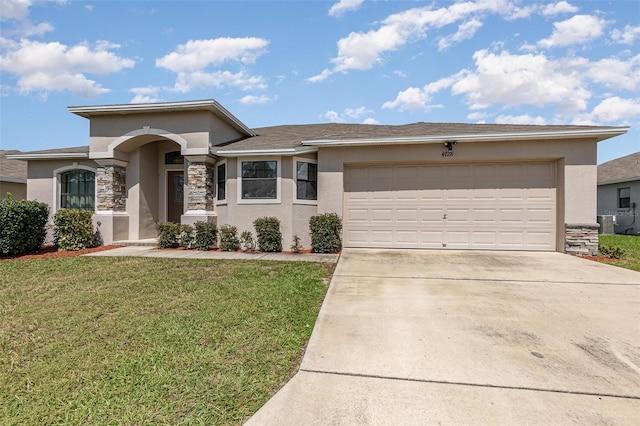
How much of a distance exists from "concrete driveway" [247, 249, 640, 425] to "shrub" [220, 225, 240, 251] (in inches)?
192

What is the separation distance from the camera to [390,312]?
409cm

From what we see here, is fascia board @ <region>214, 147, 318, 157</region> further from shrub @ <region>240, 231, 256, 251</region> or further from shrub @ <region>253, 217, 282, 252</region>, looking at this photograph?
shrub @ <region>240, 231, 256, 251</region>

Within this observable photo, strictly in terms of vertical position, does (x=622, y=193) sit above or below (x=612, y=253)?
above

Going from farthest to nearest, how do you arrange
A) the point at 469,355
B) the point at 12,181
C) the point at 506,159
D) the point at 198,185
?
the point at 12,181 → the point at 198,185 → the point at 506,159 → the point at 469,355

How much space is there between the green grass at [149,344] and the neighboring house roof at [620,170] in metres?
21.0

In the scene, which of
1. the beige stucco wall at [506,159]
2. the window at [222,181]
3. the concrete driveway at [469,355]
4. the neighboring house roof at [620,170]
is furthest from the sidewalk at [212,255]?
the neighboring house roof at [620,170]

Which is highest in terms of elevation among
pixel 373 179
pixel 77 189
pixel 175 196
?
pixel 373 179

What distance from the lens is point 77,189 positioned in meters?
11.1

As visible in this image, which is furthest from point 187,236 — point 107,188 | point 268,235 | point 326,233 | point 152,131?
point 326,233

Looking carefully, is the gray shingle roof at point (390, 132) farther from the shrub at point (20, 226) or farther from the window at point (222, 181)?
the shrub at point (20, 226)

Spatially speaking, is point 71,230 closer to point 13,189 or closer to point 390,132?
point 13,189

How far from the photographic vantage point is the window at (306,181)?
9.52 meters

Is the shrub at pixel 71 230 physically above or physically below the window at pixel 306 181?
below

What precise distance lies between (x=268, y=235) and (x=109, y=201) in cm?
588
